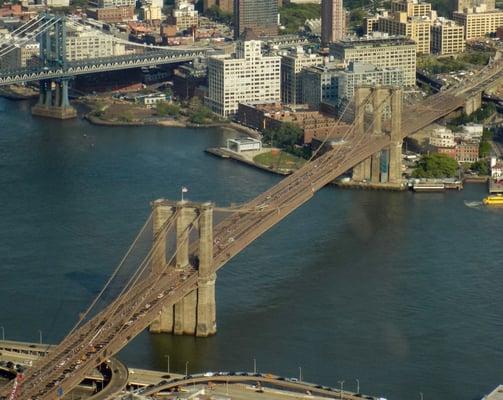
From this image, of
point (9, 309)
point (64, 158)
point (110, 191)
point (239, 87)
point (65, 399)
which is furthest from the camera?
point (239, 87)

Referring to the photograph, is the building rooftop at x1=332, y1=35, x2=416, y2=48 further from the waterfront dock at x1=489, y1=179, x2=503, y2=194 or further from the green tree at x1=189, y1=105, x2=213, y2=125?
the waterfront dock at x1=489, y1=179, x2=503, y2=194

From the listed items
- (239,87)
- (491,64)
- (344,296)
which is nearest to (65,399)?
(344,296)

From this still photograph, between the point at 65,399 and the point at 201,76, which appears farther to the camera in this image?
the point at 201,76

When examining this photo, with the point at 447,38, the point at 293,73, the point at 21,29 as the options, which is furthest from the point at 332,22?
the point at 21,29

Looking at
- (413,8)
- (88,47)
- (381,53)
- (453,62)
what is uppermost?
(413,8)

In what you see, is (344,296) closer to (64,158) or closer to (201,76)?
(64,158)

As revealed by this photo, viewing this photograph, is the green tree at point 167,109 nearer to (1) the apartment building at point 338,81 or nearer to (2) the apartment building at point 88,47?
(1) the apartment building at point 338,81

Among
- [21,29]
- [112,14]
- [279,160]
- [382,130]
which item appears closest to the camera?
[382,130]

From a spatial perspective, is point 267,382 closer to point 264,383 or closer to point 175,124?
point 264,383
